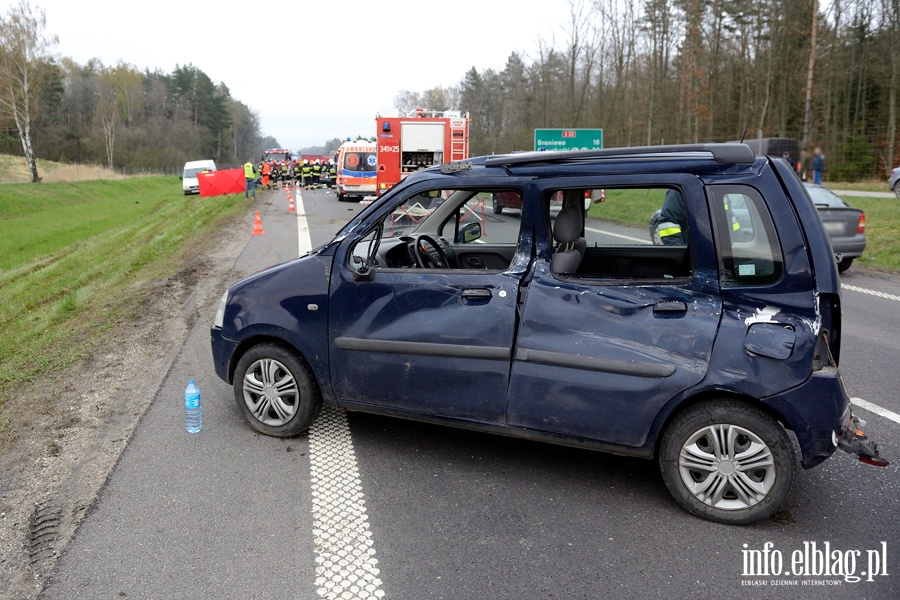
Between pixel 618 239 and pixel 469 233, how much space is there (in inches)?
45.1

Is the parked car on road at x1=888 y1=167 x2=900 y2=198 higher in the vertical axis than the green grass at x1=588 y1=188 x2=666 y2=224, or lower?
higher

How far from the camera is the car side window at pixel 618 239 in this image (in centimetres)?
413

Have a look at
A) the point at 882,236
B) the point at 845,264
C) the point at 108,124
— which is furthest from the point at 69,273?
the point at 108,124

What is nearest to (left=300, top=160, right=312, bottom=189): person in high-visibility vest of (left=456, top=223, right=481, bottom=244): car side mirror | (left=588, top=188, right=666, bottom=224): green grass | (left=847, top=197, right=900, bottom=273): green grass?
(left=847, top=197, right=900, bottom=273): green grass

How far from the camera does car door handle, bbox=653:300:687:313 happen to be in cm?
374

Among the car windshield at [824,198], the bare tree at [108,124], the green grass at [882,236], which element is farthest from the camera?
the bare tree at [108,124]

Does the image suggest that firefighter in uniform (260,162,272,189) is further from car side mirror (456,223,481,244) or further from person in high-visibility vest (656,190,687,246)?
person in high-visibility vest (656,190,687,246)

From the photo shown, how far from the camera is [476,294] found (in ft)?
13.7

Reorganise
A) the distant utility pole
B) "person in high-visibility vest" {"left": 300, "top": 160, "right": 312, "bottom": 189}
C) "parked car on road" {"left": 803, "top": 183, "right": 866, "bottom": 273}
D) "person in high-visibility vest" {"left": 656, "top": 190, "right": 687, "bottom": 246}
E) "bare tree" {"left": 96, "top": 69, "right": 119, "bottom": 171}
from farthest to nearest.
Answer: "bare tree" {"left": 96, "top": 69, "right": 119, "bottom": 171}
"person in high-visibility vest" {"left": 300, "top": 160, "right": 312, "bottom": 189}
the distant utility pole
"parked car on road" {"left": 803, "top": 183, "right": 866, "bottom": 273}
"person in high-visibility vest" {"left": 656, "top": 190, "right": 687, "bottom": 246}

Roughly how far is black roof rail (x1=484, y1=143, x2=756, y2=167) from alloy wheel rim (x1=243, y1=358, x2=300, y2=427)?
1.91 metres

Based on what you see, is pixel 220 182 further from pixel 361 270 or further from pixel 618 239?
pixel 361 270

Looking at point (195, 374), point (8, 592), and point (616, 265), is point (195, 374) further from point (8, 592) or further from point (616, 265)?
point (616, 265)

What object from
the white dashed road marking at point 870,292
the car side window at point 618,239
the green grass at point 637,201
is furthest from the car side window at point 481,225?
the white dashed road marking at point 870,292

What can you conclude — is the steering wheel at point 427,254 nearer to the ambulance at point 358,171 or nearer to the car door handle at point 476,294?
the car door handle at point 476,294
